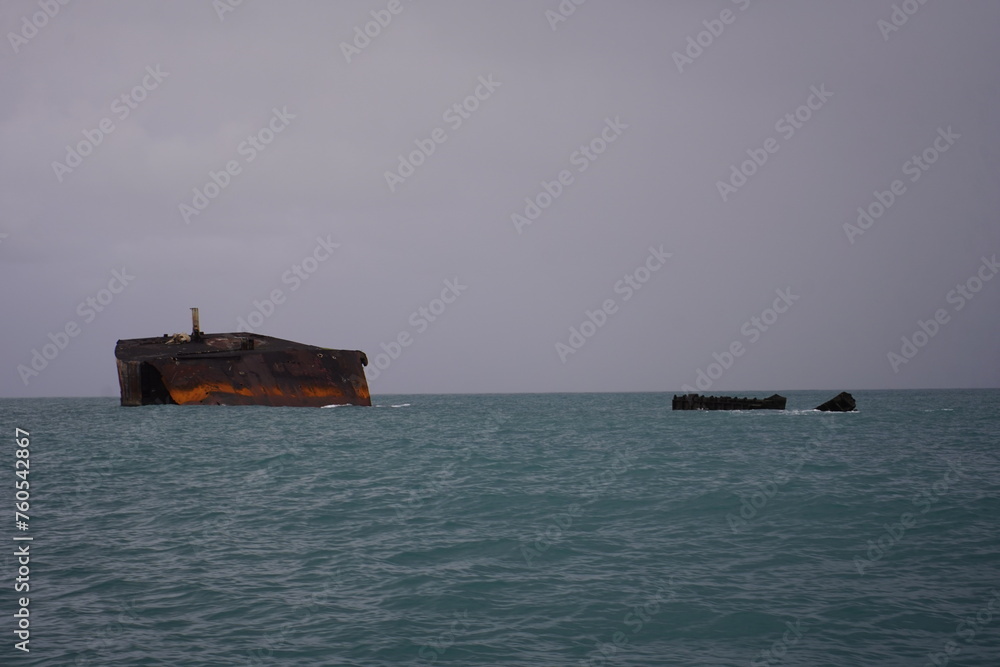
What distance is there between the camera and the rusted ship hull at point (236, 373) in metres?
51.8

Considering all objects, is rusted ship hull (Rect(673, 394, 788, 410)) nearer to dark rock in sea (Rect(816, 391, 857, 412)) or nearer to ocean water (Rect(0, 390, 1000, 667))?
dark rock in sea (Rect(816, 391, 857, 412))

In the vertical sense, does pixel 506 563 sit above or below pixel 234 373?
below

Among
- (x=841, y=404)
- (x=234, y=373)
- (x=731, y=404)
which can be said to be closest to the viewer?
(x=234, y=373)

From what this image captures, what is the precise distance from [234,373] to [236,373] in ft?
0.42

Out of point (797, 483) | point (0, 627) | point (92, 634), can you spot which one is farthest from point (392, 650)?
point (797, 483)

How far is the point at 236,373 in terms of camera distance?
52.4m

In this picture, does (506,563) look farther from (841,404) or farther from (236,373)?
(841,404)

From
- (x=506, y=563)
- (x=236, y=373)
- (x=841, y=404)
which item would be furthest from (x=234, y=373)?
(x=841, y=404)

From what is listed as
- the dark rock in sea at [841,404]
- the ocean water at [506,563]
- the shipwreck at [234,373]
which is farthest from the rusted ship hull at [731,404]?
the ocean water at [506,563]

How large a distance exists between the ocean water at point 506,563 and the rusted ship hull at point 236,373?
27.9m

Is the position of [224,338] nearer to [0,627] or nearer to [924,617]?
[0,627]

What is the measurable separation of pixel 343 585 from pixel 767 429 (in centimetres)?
3623

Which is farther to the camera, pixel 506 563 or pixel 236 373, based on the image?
pixel 236 373

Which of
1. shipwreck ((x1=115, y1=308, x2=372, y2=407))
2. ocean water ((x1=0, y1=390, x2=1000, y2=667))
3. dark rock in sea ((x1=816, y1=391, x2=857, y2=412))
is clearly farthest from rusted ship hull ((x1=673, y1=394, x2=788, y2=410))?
ocean water ((x1=0, y1=390, x2=1000, y2=667))
